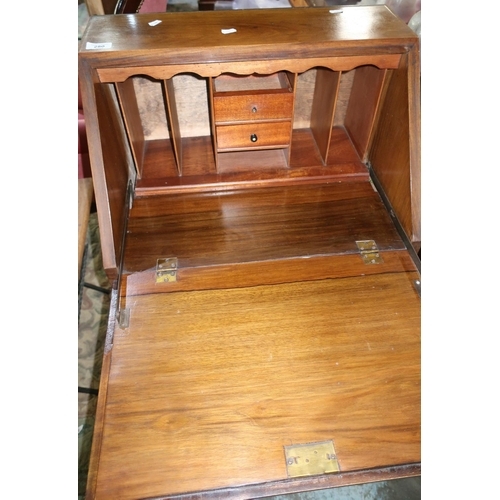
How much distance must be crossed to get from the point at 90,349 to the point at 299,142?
4.51 feet

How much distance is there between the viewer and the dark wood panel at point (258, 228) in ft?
3.94

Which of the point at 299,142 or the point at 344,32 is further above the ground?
the point at 344,32

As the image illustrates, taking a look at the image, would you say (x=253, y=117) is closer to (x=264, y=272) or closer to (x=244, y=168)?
(x=244, y=168)

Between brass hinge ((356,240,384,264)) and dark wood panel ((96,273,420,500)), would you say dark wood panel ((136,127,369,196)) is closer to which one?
brass hinge ((356,240,384,264))

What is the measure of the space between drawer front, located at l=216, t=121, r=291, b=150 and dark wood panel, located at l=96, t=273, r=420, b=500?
0.47 m

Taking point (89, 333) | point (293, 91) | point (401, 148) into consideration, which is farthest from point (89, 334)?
point (401, 148)

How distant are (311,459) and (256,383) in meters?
0.18

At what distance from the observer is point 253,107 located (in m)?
1.26

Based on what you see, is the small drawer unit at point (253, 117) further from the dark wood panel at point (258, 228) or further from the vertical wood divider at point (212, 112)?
the dark wood panel at point (258, 228)

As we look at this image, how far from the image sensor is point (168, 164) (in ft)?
4.76

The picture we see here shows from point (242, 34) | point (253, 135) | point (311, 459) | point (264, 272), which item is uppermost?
point (242, 34)

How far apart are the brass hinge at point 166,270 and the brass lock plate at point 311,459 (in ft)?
1.66

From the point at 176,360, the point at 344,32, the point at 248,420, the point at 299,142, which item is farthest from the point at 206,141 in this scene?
the point at 248,420

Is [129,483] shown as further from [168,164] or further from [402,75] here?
[402,75]
